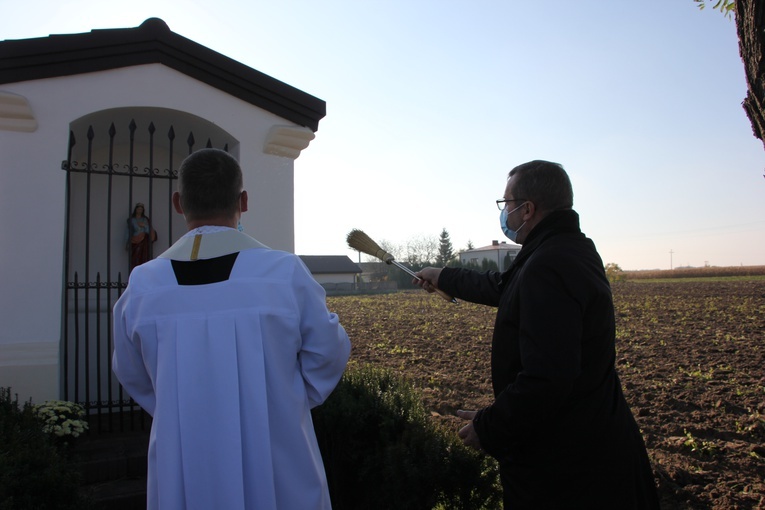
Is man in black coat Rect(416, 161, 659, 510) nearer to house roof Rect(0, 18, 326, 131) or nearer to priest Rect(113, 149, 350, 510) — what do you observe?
priest Rect(113, 149, 350, 510)

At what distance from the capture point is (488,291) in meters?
3.23

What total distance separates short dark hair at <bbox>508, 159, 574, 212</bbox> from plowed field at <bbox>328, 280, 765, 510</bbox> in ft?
11.2


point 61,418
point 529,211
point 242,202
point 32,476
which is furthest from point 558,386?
point 61,418

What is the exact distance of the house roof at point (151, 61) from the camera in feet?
15.0

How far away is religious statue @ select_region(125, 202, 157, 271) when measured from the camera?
595 cm

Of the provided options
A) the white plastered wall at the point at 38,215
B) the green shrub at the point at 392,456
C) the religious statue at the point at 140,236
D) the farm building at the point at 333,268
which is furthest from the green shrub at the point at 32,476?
the farm building at the point at 333,268

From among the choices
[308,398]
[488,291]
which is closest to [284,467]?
[308,398]

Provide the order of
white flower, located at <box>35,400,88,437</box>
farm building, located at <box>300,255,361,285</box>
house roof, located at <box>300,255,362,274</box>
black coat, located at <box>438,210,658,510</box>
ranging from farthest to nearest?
1. house roof, located at <box>300,255,362,274</box>
2. farm building, located at <box>300,255,361,285</box>
3. white flower, located at <box>35,400,88,437</box>
4. black coat, located at <box>438,210,658,510</box>

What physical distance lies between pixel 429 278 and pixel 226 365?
1.82 m


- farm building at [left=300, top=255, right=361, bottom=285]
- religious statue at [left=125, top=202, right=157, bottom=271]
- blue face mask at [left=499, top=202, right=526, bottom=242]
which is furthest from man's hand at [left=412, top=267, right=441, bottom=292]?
farm building at [left=300, top=255, right=361, bottom=285]

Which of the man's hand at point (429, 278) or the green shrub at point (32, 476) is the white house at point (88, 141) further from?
the man's hand at point (429, 278)

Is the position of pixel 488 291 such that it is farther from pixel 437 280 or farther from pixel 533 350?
pixel 533 350

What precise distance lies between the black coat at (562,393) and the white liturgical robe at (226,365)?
0.75 metres

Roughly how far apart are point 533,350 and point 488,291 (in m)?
1.15
